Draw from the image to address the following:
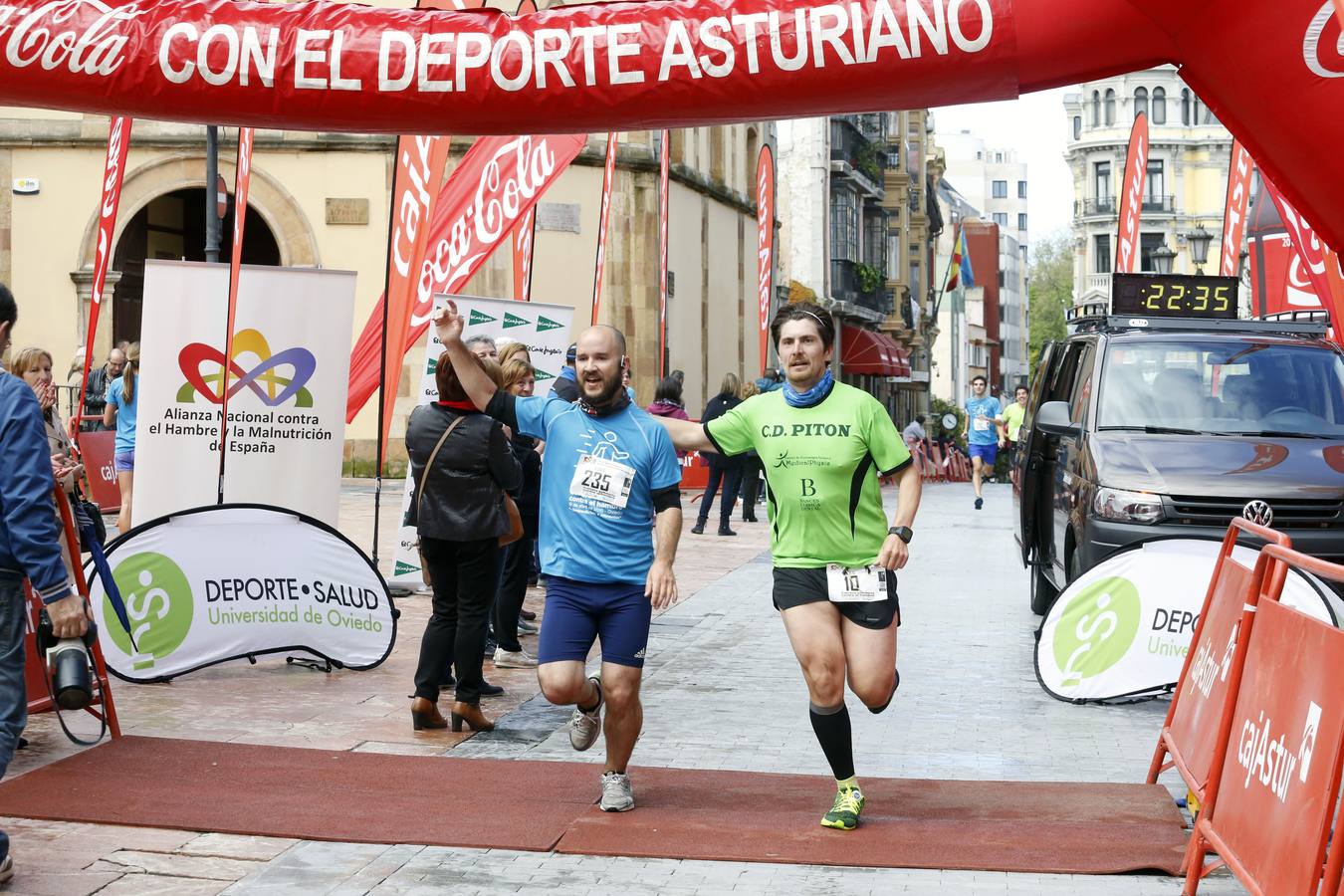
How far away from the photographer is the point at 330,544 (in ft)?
32.0

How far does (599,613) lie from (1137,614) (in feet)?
11.0

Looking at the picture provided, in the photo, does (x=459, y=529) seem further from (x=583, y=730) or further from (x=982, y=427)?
(x=982, y=427)

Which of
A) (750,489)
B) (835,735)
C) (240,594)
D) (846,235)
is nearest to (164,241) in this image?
(750,489)

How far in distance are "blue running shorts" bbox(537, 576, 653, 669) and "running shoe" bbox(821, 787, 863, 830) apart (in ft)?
3.07

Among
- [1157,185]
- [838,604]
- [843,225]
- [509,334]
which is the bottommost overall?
[838,604]

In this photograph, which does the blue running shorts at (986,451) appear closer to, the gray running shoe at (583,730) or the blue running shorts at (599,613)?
the gray running shoe at (583,730)

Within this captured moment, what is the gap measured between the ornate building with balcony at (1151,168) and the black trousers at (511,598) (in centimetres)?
8444

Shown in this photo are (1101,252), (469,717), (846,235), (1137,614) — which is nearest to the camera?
(469,717)

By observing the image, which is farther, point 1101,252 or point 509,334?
point 1101,252

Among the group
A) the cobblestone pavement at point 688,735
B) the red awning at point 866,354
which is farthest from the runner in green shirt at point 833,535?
the red awning at point 866,354

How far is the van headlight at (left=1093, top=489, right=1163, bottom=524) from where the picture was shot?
9.74m

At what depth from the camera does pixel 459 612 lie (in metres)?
8.36

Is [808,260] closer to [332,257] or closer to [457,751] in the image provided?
[332,257]

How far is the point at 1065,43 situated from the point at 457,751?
172 inches
